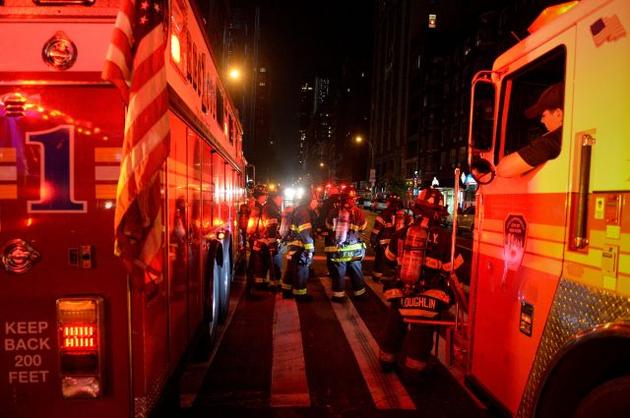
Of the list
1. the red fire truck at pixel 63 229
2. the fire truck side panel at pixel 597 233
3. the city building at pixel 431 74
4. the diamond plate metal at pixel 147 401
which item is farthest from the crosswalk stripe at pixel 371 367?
the city building at pixel 431 74

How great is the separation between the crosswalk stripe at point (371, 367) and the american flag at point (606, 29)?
3315mm

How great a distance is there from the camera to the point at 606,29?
2.26 meters

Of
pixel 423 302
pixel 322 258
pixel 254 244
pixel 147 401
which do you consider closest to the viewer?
pixel 147 401

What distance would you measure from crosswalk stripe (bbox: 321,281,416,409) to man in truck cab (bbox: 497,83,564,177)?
244 centimetres

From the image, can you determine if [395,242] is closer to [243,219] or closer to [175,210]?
[175,210]

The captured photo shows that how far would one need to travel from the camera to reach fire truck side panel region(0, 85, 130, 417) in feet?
8.58

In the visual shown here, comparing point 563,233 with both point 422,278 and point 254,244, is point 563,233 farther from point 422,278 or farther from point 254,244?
point 254,244

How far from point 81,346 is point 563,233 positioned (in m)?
2.74

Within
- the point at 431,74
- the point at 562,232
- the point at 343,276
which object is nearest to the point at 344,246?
the point at 343,276

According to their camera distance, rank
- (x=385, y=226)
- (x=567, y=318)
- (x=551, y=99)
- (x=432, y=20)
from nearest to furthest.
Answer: (x=567, y=318) → (x=551, y=99) → (x=385, y=226) → (x=432, y=20)

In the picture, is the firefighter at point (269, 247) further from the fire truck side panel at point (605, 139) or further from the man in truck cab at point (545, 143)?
the fire truck side panel at point (605, 139)

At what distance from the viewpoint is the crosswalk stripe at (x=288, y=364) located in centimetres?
438

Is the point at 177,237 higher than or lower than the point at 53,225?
lower

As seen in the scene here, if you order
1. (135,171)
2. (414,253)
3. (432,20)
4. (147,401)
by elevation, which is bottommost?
(147,401)
